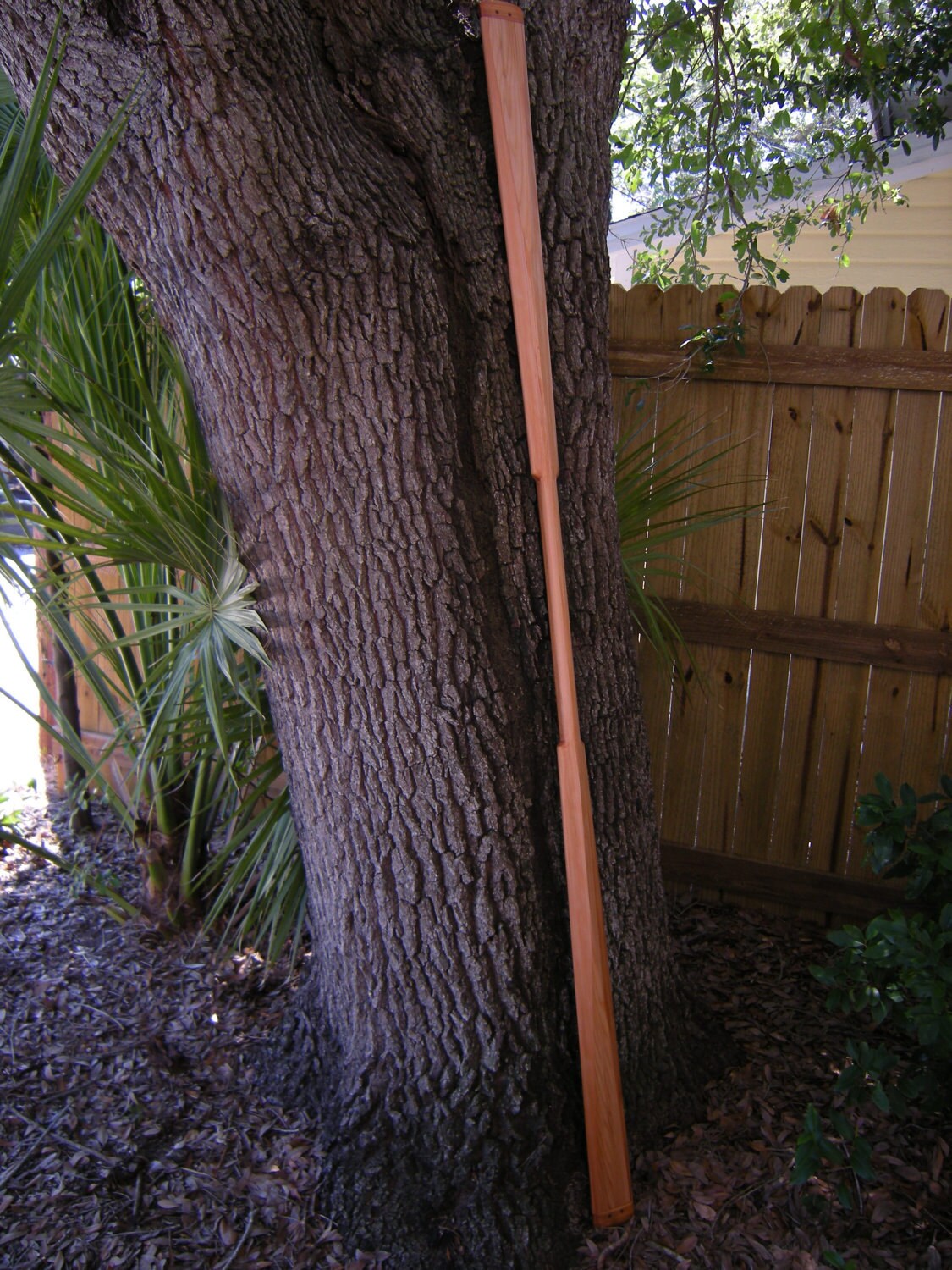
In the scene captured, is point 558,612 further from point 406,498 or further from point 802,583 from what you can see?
point 802,583

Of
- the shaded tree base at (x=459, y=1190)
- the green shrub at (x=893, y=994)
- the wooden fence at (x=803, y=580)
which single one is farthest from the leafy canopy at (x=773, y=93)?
the shaded tree base at (x=459, y=1190)

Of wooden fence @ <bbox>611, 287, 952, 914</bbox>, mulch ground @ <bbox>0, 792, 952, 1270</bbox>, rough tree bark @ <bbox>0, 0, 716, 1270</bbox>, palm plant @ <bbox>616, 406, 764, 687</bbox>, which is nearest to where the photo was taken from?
rough tree bark @ <bbox>0, 0, 716, 1270</bbox>

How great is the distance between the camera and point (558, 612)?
1.70m

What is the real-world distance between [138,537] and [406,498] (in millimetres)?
553

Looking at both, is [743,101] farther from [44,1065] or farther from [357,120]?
[44,1065]

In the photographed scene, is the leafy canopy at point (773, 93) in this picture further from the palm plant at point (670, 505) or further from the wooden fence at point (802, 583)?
the palm plant at point (670, 505)

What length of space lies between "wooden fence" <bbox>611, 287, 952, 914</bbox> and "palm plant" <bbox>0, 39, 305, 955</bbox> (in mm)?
1299

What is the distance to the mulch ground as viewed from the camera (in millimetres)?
1716

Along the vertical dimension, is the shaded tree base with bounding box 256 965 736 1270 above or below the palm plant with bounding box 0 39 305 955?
below

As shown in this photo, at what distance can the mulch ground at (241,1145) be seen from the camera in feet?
5.63

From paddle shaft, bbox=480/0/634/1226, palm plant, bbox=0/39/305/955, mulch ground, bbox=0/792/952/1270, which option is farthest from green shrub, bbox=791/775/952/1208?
→ palm plant, bbox=0/39/305/955

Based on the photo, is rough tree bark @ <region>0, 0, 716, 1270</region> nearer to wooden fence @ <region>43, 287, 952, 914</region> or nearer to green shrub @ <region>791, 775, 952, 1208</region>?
green shrub @ <region>791, 775, 952, 1208</region>

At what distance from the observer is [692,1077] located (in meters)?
2.05

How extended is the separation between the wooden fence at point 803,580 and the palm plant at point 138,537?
130 centimetres
